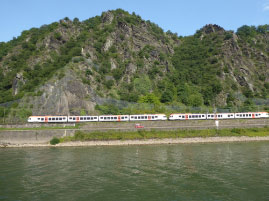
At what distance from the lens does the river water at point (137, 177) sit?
17969mm

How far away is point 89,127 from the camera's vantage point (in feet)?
160

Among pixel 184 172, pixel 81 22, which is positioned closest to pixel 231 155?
pixel 184 172

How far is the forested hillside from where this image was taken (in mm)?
67500

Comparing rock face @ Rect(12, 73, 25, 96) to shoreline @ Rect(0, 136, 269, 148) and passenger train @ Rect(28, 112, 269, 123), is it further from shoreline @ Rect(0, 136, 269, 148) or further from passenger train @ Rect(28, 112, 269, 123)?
shoreline @ Rect(0, 136, 269, 148)

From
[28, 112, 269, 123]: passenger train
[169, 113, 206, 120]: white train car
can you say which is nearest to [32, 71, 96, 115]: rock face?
[28, 112, 269, 123]: passenger train

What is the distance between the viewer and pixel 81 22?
123 meters

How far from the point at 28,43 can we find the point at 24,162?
3158 inches

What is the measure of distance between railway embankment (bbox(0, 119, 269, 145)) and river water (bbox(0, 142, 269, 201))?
12289 mm

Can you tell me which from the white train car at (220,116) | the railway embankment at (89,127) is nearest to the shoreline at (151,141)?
the railway embankment at (89,127)

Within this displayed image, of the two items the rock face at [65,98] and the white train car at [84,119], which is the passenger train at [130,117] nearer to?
the white train car at [84,119]

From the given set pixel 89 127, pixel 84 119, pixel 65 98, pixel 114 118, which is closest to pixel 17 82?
pixel 65 98

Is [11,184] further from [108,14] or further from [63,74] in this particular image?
[108,14]

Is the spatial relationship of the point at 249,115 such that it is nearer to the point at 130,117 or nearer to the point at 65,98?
the point at 130,117

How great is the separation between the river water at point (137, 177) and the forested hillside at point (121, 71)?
34068 mm
